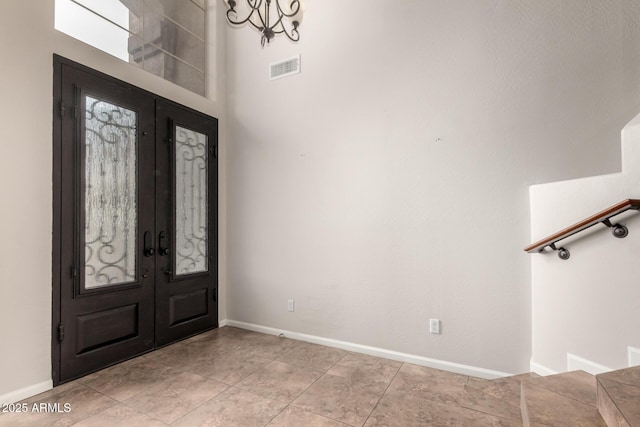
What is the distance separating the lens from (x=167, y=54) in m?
3.59

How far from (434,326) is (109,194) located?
3.12 m

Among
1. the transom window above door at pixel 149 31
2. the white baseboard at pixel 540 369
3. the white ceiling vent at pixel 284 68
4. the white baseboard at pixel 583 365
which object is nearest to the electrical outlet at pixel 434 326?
the white baseboard at pixel 540 369

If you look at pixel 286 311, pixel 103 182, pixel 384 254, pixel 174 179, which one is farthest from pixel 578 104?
pixel 103 182

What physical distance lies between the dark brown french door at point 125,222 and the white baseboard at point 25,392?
0.07 m

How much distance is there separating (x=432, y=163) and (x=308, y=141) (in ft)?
4.39

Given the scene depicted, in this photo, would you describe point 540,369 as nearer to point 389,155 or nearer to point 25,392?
point 389,155

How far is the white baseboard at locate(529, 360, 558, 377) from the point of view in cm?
221

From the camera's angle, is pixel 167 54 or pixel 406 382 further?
pixel 167 54

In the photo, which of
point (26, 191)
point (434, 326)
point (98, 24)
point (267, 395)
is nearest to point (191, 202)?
point (26, 191)

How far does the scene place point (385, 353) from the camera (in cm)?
295

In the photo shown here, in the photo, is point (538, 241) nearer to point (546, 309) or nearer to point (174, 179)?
point (546, 309)

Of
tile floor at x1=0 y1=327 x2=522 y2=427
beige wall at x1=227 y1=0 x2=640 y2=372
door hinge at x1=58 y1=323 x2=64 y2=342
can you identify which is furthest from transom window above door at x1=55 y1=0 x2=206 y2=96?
tile floor at x1=0 y1=327 x2=522 y2=427

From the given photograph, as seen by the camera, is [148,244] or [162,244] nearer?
[148,244]

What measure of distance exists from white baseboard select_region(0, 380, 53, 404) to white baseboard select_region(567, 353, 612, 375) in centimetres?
377
